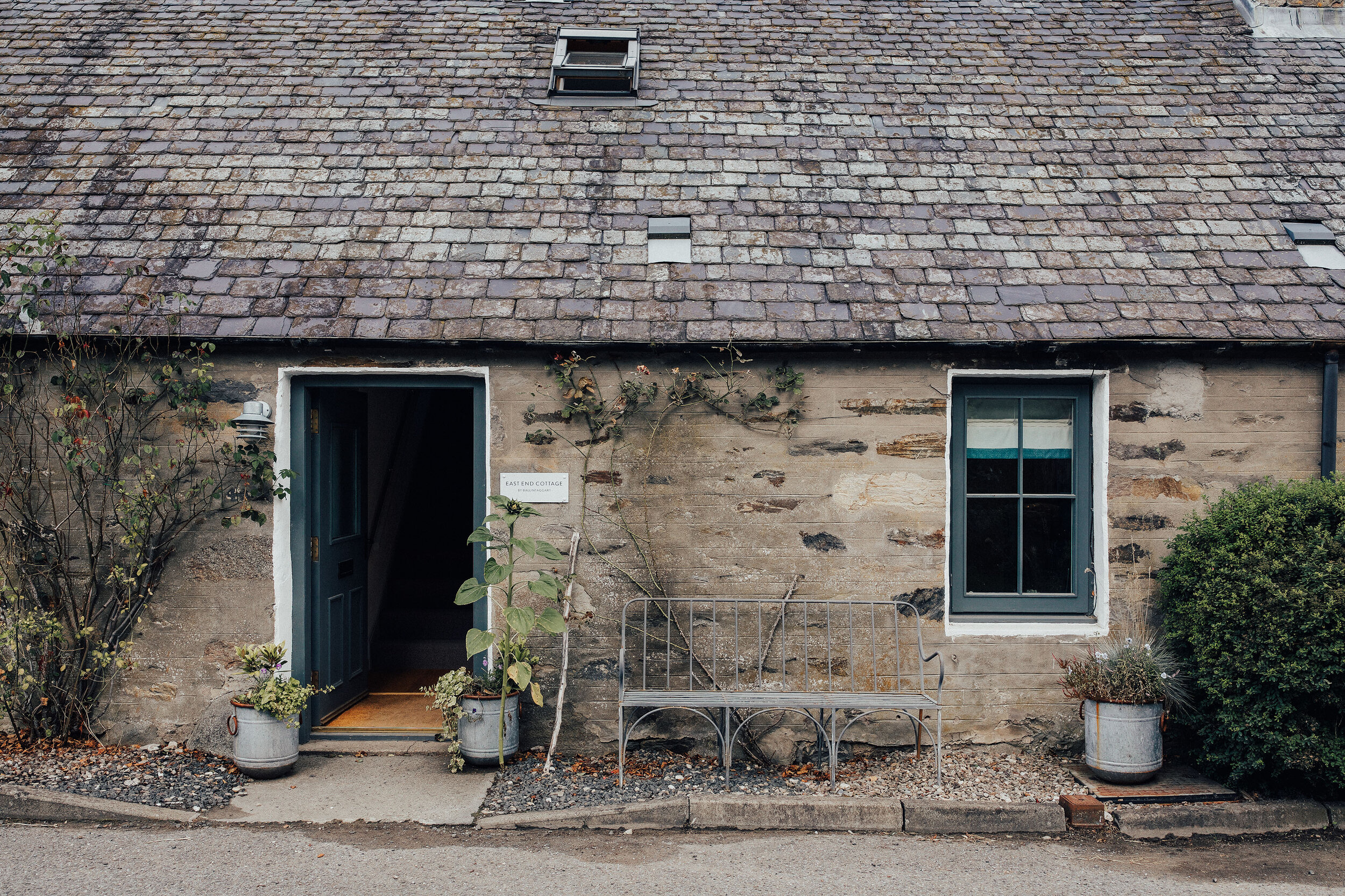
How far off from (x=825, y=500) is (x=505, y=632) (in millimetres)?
2247

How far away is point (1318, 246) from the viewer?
6180 millimetres

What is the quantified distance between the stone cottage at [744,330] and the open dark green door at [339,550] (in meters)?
0.03

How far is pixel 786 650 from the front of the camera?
571cm

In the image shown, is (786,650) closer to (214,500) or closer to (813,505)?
(813,505)

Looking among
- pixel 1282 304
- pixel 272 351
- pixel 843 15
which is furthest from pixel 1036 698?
pixel 843 15

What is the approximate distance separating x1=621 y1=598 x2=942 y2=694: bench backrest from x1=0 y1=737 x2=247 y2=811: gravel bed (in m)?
2.56

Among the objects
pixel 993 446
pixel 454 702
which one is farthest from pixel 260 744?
pixel 993 446

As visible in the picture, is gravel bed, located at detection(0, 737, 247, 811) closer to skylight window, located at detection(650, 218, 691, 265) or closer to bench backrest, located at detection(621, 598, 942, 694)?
bench backrest, located at detection(621, 598, 942, 694)

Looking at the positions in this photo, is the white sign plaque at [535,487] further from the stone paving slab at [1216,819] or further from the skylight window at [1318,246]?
the skylight window at [1318,246]

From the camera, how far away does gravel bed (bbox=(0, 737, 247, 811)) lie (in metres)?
5.00

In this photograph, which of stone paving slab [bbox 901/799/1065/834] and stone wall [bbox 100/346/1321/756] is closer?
stone paving slab [bbox 901/799/1065/834]

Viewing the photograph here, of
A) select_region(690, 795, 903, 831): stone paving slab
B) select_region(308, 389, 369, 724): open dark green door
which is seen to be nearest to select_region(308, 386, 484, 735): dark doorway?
select_region(308, 389, 369, 724): open dark green door

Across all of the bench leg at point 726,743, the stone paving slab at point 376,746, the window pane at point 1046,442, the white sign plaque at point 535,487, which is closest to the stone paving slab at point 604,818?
the bench leg at point 726,743

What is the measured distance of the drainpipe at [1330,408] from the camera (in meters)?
5.77
